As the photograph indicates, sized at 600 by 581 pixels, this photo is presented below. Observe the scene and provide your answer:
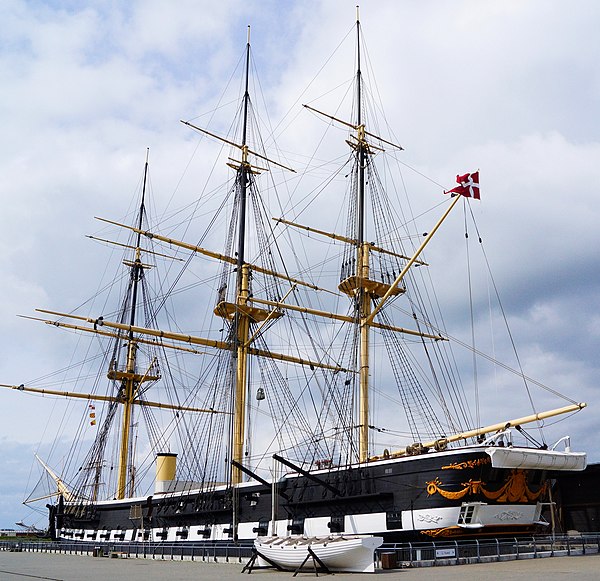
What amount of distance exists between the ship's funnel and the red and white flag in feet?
85.8

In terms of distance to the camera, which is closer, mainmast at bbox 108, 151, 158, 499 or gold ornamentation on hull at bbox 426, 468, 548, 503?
gold ornamentation on hull at bbox 426, 468, 548, 503

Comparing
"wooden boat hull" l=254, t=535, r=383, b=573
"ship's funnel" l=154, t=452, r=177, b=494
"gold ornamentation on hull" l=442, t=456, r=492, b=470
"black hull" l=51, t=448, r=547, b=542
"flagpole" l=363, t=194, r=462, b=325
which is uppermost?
"flagpole" l=363, t=194, r=462, b=325

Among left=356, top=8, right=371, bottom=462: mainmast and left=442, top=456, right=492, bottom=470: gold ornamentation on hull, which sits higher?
left=356, top=8, right=371, bottom=462: mainmast

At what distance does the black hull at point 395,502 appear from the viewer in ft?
87.2

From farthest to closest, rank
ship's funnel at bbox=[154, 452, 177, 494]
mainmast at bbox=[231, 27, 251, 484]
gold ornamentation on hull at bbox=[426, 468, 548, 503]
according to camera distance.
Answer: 1. ship's funnel at bbox=[154, 452, 177, 494]
2. mainmast at bbox=[231, 27, 251, 484]
3. gold ornamentation on hull at bbox=[426, 468, 548, 503]

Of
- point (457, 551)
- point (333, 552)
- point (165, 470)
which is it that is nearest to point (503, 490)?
point (457, 551)

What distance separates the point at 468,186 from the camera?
110ft

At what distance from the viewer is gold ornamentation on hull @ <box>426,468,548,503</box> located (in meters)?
26.5

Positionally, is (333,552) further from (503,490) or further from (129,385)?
(129,385)

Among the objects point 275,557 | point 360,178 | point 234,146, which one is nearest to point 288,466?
point 275,557

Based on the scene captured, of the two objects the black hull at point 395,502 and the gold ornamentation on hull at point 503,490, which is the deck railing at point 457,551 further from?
the gold ornamentation on hull at point 503,490

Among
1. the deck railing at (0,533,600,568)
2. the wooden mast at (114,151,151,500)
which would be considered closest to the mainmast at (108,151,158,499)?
the wooden mast at (114,151,151,500)

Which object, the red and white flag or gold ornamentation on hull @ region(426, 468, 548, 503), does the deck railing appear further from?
the red and white flag

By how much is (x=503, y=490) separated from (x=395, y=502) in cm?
418
